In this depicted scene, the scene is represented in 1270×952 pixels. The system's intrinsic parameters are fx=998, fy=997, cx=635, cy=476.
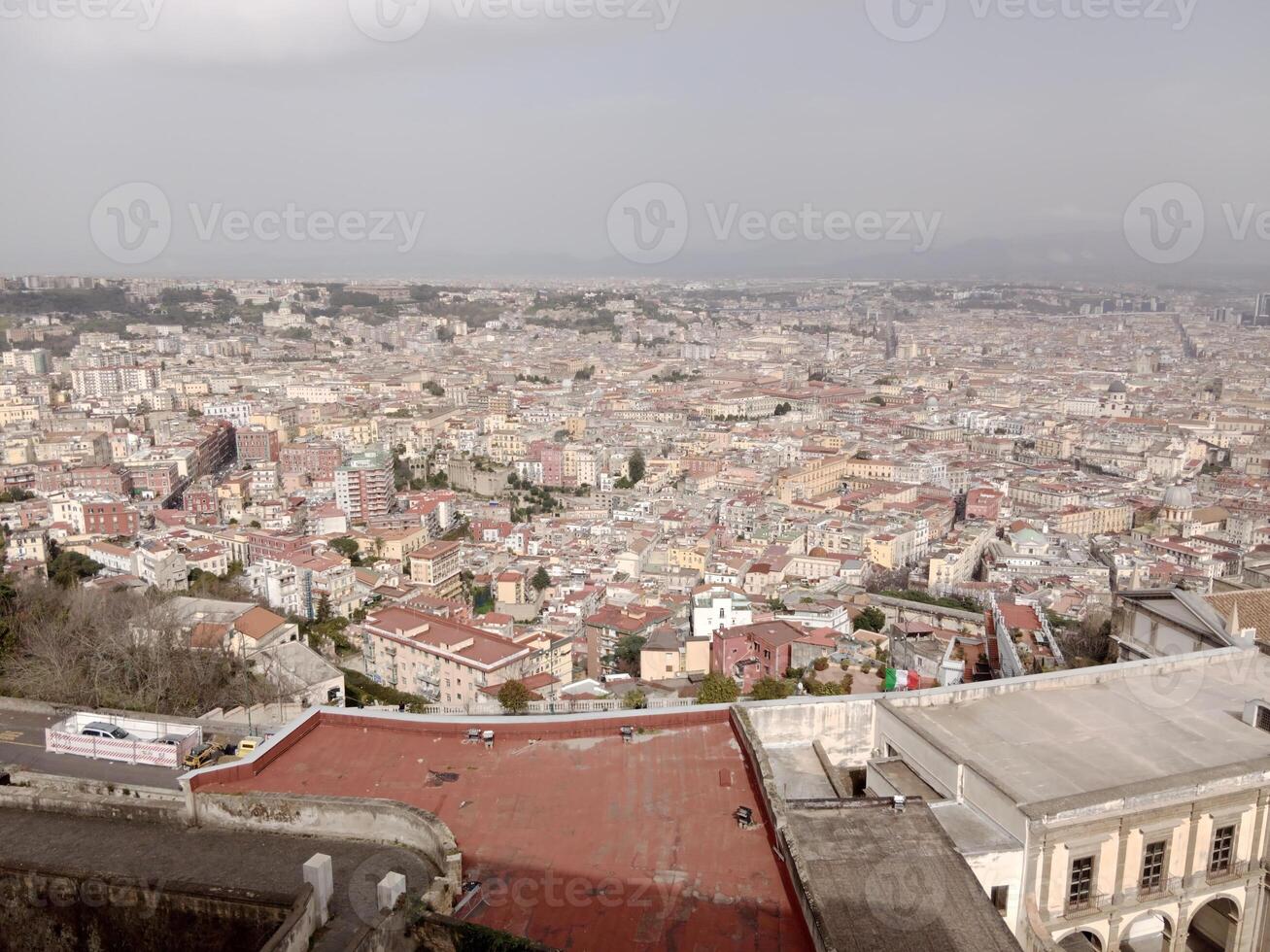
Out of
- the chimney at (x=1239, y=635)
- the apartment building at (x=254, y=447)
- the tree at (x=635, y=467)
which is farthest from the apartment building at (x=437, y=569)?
the apartment building at (x=254, y=447)

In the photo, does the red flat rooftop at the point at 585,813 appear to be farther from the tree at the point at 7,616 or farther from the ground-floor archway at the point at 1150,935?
the tree at the point at 7,616

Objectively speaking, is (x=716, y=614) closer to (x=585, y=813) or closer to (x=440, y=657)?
(x=440, y=657)

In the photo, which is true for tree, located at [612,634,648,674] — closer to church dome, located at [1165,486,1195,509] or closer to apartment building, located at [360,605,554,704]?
apartment building, located at [360,605,554,704]

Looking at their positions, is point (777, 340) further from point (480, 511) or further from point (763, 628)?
point (763, 628)

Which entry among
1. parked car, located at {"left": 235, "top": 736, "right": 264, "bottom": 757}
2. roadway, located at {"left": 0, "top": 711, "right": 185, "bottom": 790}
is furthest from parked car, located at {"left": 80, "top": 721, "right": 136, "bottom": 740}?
parked car, located at {"left": 235, "top": 736, "right": 264, "bottom": 757}

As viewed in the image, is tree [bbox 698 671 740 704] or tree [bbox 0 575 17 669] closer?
tree [bbox 698 671 740 704]

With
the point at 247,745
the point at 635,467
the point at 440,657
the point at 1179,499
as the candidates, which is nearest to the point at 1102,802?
the point at 247,745
